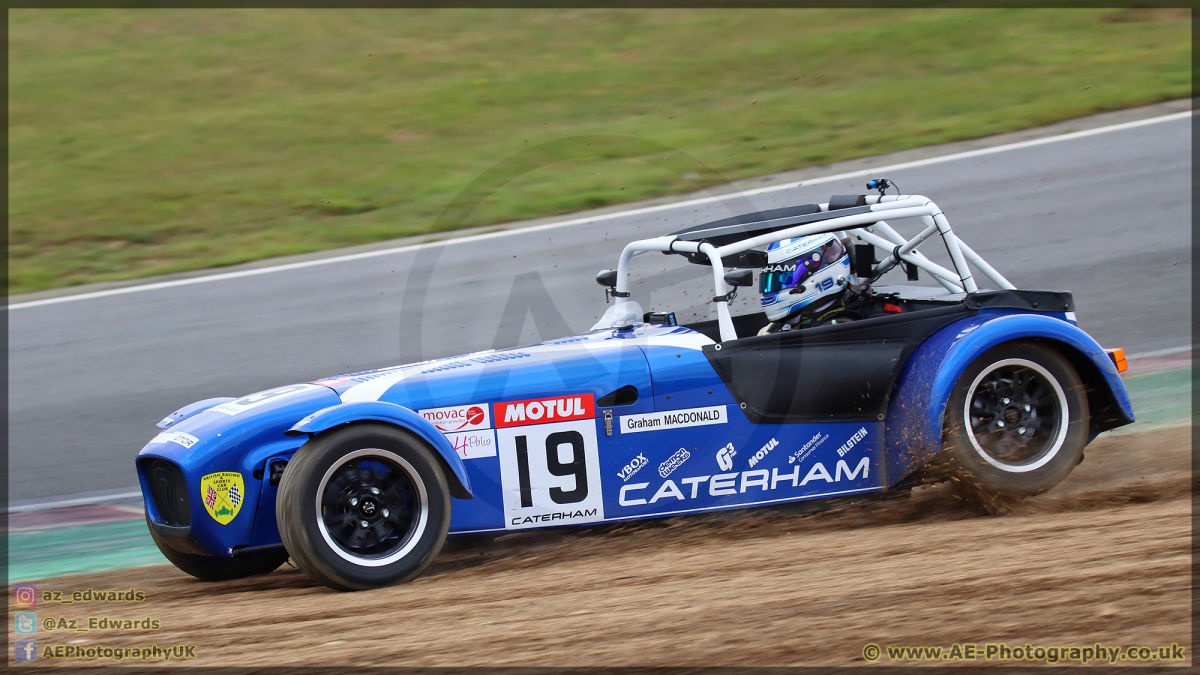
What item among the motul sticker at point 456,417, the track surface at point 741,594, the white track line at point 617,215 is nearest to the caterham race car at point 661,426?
the motul sticker at point 456,417

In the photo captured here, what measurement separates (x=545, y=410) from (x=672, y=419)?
60 centimetres

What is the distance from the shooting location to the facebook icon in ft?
14.7

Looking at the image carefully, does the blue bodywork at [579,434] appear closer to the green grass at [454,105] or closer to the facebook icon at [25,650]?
the facebook icon at [25,650]

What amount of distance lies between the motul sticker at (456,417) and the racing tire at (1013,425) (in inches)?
88.9

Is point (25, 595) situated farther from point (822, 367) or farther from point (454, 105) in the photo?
point (454, 105)

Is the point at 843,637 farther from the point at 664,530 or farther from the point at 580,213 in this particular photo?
the point at 580,213

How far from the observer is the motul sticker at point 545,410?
5.35 meters

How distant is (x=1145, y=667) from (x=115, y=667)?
3.53 metres

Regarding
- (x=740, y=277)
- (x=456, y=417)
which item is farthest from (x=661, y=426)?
(x=456, y=417)

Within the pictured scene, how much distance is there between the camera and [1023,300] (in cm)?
599

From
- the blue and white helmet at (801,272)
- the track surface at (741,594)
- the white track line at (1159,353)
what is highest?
the blue and white helmet at (801,272)

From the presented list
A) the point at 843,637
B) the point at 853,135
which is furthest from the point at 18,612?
the point at 853,135

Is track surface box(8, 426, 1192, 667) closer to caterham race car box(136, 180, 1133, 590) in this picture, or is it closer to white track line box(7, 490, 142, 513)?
caterham race car box(136, 180, 1133, 590)

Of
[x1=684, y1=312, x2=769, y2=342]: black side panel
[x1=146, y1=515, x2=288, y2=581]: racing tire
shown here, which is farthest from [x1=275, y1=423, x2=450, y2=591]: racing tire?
[x1=684, y1=312, x2=769, y2=342]: black side panel
